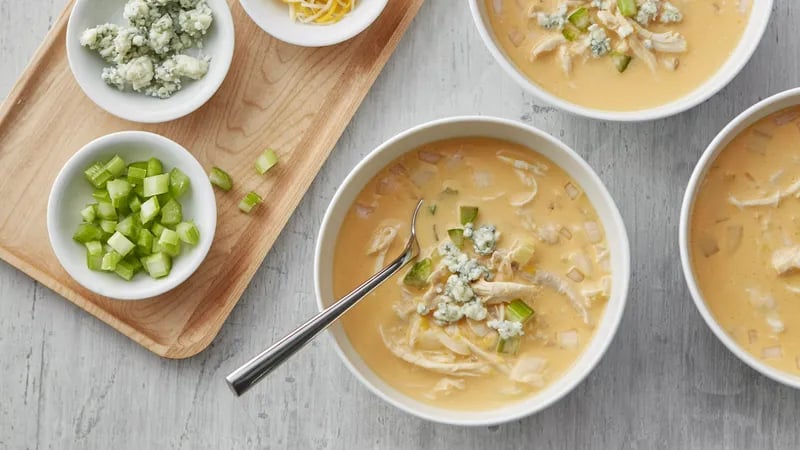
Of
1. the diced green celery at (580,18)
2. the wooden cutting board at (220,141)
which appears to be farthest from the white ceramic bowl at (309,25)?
the diced green celery at (580,18)

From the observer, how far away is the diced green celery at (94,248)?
259cm

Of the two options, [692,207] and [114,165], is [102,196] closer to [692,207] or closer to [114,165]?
[114,165]

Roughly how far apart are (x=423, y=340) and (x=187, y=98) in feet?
3.28

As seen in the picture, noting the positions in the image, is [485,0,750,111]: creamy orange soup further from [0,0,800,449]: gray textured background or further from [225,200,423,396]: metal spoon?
[225,200,423,396]: metal spoon

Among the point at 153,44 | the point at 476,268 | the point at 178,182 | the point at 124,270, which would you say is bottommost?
the point at 124,270

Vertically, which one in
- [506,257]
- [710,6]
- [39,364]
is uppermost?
[710,6]

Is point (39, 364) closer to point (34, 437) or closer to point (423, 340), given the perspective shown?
point (34, 437)

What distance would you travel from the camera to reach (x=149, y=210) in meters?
2.60

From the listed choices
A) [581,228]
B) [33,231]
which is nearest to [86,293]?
[33,231]

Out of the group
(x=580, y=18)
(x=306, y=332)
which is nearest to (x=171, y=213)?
(x=306, y=332)

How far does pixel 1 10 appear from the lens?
2734 mm

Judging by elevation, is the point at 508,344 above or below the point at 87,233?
above

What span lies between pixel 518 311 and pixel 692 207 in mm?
542

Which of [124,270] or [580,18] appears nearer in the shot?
[580,18]
